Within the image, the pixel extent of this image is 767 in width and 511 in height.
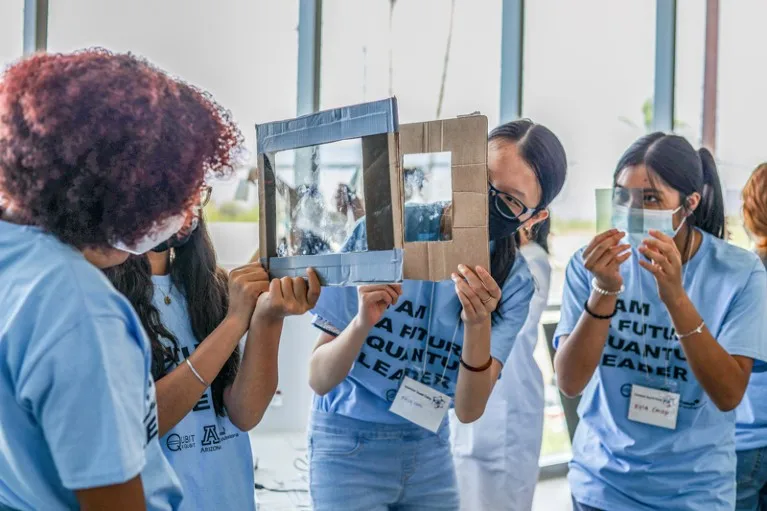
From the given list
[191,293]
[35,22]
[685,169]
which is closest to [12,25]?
[35,22]

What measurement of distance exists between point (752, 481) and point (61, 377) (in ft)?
6.70

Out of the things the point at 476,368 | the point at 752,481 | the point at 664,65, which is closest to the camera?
the point at 476,368

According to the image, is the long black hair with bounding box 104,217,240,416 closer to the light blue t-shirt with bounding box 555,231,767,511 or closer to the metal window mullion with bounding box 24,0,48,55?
the light blue t-shirt with bounding box 555,231,767,511

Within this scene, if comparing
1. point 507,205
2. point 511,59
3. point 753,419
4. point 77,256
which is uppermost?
point 511,59

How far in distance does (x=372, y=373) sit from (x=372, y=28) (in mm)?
2442

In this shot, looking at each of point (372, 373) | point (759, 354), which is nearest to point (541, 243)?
point (759, 354)

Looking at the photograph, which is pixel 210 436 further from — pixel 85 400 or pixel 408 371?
pixel 85 400

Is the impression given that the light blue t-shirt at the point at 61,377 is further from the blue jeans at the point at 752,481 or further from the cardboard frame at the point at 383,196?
the blue jeans at the point at 752,481

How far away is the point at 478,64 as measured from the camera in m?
3.72

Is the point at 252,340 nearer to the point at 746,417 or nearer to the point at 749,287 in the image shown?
the point at 749,287

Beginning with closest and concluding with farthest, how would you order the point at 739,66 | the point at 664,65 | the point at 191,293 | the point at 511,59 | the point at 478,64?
1. the point at 191,293
2. the point at 478,64
3. the point at 511,59
4. the point at 664,65
5. the point at 739,66

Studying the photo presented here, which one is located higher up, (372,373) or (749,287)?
(749,287)

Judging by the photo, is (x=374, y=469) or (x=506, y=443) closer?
(x=374, y=469)

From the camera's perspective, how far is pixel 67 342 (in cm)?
67
